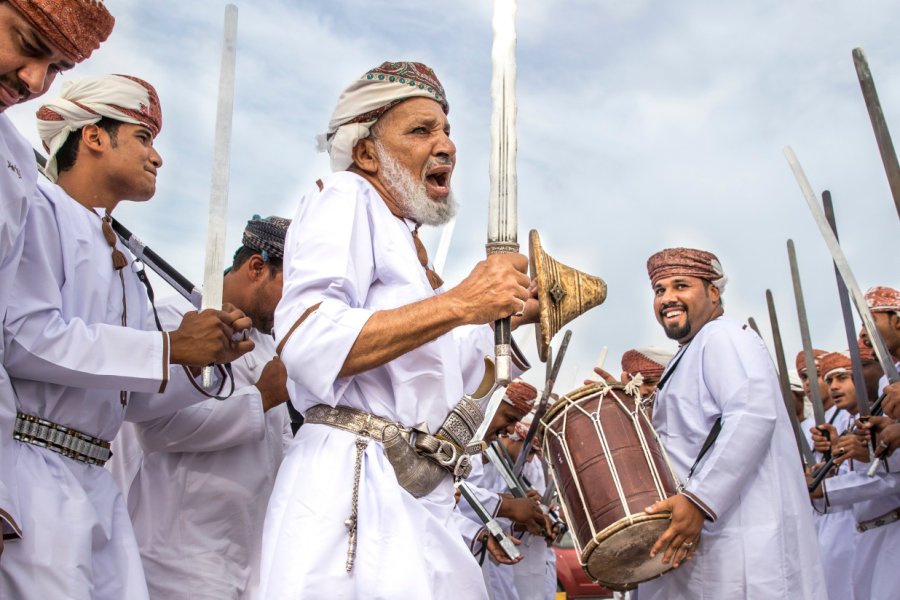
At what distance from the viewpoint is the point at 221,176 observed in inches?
108

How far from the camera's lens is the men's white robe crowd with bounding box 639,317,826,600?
4492 millimetres

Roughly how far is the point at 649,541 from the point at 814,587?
922 mm

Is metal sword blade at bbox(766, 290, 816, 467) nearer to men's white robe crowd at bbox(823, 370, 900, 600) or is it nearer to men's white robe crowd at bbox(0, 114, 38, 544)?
men's white robe crowd at bbox(823, 370, 900, 600)

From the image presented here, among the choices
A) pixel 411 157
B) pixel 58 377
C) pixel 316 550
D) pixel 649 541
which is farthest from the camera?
pixel 649 541

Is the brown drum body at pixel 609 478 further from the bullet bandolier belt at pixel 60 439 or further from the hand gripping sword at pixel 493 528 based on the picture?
the bullet bandolier belt at pixel 60 439

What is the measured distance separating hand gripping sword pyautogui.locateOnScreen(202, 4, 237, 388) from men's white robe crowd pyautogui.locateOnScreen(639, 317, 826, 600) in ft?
8.99

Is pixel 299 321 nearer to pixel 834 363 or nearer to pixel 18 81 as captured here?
pixel 18 81

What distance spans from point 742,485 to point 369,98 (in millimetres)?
2805

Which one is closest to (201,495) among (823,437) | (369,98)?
(369,98)

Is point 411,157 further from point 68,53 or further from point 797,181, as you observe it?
point 797,181

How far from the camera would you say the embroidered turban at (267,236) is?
445 cm

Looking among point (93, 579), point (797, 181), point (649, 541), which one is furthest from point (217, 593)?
point (797, 181)

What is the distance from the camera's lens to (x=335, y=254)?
2.70 meters

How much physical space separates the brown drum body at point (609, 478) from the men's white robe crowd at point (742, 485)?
238 millimetres
